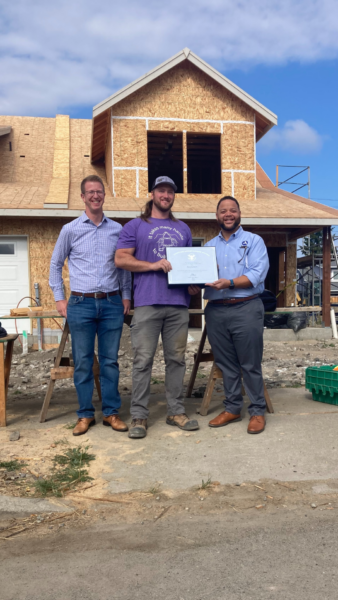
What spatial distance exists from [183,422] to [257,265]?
1552mm

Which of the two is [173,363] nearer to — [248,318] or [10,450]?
[248,318]

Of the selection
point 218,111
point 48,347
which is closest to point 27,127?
point 218,111

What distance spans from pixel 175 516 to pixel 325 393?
2710 mm

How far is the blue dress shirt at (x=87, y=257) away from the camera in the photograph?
14.6 feet

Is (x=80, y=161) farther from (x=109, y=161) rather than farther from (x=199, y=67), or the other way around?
(x=199, y=67)

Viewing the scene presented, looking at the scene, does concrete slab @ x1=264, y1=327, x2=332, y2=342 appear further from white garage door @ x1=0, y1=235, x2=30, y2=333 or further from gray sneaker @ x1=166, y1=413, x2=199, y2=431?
gray sneaker @ x1=166, y1=413, x2=199, y2=431

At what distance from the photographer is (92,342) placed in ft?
14.7

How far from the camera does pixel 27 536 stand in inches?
110

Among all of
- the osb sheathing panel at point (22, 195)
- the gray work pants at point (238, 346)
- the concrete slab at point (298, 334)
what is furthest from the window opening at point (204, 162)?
the gray work pants at point (238, 346)

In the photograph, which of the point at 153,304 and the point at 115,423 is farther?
the point at 115,423

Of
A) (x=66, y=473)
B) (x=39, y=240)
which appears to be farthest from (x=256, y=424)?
(x=39, y=240)

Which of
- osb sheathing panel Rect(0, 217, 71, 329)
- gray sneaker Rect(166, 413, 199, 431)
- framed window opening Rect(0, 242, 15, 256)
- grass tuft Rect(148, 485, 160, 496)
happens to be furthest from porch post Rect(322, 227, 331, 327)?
grass tuft Rect(148, 485, 160, 496)

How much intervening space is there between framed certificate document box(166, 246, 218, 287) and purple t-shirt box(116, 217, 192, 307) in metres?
0.09

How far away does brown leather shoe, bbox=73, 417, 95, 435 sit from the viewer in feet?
14.3
